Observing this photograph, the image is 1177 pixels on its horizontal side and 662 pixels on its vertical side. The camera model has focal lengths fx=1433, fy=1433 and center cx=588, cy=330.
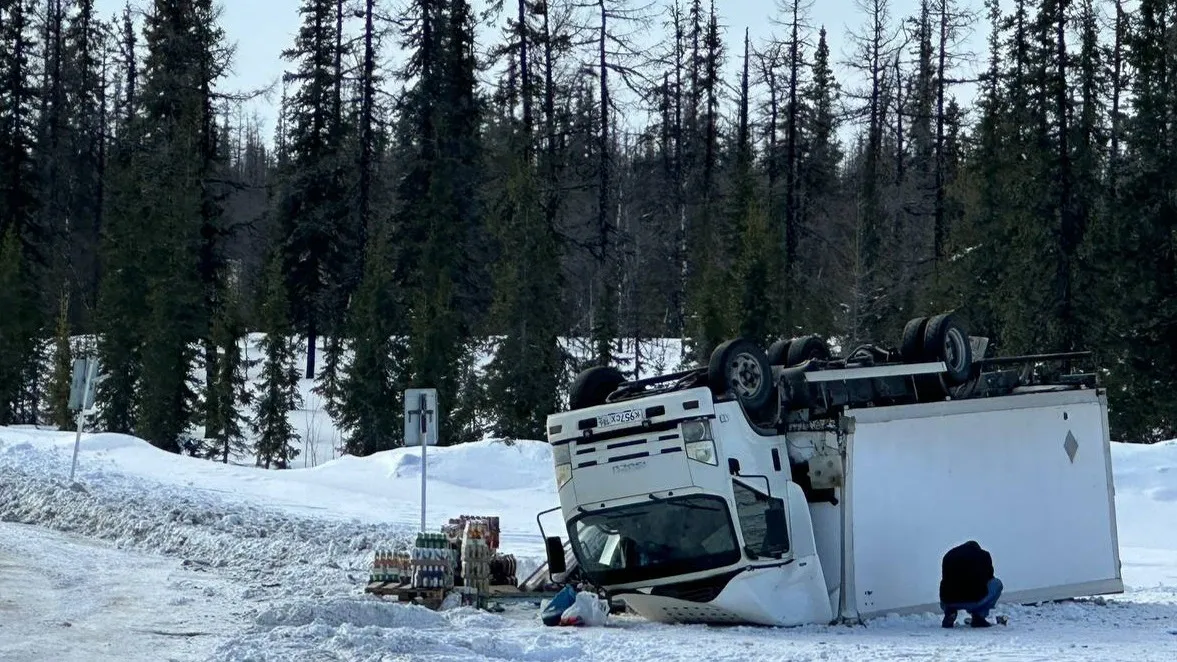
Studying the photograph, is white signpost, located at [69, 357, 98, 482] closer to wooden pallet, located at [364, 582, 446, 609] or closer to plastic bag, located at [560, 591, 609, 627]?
wooden pallet, located at [364, 582, 446, 609]

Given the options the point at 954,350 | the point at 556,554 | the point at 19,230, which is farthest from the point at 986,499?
the point at 19,230

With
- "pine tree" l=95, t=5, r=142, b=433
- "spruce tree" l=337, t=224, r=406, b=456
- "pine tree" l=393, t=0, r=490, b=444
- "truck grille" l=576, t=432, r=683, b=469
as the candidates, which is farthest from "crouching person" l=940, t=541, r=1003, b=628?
"pine tree" l=95, t=5, r=142, b=433

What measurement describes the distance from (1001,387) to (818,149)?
1711 inches

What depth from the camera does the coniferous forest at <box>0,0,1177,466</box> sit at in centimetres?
3909

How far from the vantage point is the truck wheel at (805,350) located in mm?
17328

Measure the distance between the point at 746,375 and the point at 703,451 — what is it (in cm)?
119

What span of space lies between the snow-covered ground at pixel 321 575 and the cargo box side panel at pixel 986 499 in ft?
1.58

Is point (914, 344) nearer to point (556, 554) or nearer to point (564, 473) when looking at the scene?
point (564, 473)

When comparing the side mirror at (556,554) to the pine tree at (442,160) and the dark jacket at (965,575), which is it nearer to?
the dark jacket at (965,575)

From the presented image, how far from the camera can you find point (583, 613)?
15.2 meters

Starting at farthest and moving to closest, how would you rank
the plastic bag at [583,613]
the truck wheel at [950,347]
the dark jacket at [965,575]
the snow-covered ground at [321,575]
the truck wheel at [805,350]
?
the truck wheel at [805,350] → the truck wheel at [950,347] → the plastic bag at [583,613] → the dark jacket at [965,575] → the snow-covered ground at [321,575]

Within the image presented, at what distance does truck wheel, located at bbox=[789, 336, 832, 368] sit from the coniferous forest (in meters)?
19.6

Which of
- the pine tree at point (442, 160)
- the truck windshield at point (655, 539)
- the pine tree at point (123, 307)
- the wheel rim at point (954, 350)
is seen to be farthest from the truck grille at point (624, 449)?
the pine tree at point (123, 307)

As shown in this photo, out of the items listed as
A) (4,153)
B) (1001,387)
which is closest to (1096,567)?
(1001,387)
